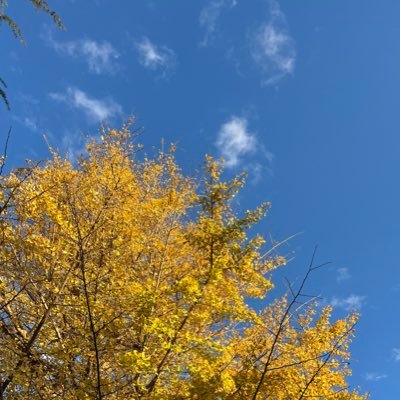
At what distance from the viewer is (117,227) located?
24.9 feet

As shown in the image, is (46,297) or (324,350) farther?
(324,350)

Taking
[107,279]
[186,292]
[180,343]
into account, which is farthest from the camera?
[107,279]

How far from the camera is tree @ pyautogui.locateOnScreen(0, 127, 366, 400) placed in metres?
5.33

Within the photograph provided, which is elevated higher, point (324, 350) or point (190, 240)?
point (324, 350)

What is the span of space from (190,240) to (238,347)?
3.40 m

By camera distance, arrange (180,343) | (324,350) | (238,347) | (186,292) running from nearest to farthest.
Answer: (186,292) → (180,343) → (238,347) → (324,350)

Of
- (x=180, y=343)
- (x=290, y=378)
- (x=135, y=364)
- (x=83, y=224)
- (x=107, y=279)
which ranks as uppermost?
(x=83, y=224)

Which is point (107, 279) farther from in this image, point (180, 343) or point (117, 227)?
point (180, 343)

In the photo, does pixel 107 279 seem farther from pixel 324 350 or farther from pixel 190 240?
pixel 324 350

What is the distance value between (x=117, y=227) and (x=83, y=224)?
2.34ft

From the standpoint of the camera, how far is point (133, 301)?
222 inches

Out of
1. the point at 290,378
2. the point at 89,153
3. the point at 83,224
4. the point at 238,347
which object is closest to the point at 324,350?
the point at 290,378

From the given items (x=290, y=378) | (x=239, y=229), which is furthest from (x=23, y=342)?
(x=290, y=378)

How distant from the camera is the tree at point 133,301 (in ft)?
17.5
